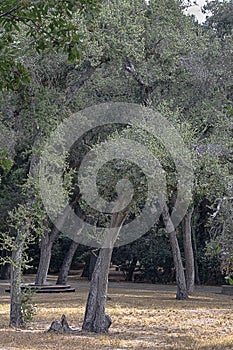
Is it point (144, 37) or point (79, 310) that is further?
point (144, 37)

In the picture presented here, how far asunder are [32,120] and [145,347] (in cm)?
796

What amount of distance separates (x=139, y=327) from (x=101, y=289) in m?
1.45

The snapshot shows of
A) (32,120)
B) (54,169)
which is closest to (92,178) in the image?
(54,169)

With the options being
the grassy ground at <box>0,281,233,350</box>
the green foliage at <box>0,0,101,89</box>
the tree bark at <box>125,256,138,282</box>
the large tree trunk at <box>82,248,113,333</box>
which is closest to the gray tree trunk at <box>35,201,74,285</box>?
the grassy ground at <box>0,281,233,350</box>

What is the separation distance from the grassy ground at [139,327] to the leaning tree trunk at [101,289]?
0.92ft

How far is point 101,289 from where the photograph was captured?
10.7 m

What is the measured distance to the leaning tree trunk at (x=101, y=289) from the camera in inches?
414

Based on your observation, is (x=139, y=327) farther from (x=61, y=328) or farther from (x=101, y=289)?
(x=61, y=328)

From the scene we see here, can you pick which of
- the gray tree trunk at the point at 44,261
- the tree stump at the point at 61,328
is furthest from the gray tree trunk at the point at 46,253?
the tree stump at the point at 61,328

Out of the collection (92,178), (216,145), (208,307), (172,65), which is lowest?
(208,307)

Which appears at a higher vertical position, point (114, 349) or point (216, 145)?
point (216, 145)

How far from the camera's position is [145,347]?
9.05m

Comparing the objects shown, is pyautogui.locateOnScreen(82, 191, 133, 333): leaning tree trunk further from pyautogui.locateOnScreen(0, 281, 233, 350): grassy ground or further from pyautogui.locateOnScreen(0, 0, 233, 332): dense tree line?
pyautogui.locateOnScreen(0, 281, 233, 350): grassy ground

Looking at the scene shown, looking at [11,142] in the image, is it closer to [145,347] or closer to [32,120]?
[32,120]
